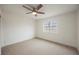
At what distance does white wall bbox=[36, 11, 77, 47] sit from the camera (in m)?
1.34

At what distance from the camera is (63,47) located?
55.8 inches

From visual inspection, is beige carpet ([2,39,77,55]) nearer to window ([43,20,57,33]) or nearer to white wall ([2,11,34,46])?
white wall ([2,11,34,46])

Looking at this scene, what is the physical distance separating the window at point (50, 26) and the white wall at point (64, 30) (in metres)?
0.06

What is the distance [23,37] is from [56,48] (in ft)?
2.36

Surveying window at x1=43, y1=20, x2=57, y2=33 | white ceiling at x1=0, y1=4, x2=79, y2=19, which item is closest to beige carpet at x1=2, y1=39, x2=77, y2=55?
window at x1=43, y1=20, x2=57, y2=33

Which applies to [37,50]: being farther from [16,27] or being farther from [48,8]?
[48,8]

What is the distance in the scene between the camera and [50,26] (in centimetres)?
144

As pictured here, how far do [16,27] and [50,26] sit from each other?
2.28 feet

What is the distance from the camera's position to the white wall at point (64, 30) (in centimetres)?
134

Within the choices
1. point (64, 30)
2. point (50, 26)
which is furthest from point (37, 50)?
point (64, 30)

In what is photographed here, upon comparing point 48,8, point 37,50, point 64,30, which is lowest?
point 37,50

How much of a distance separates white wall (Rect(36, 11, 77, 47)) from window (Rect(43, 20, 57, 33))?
0.21 ft
